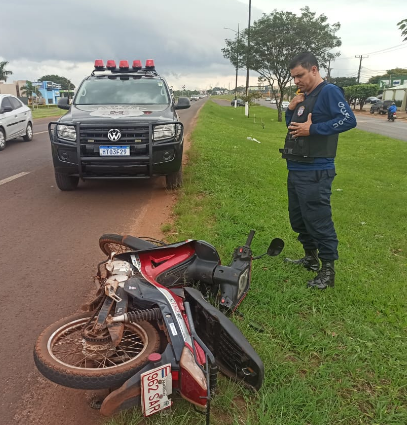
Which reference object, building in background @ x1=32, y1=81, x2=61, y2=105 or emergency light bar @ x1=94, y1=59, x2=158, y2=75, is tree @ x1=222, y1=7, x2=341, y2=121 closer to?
emergency light bar @ x1=94, y1=59, x2=158, y2=75

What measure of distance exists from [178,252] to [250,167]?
6.83 m

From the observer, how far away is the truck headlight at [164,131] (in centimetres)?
598

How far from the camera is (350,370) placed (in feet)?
8.37

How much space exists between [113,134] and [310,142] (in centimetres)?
327

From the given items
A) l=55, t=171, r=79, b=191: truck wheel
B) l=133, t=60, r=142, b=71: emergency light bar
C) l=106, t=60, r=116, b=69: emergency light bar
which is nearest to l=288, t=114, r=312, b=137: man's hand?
l=55, t=171, r=79, b=191: truck wheel

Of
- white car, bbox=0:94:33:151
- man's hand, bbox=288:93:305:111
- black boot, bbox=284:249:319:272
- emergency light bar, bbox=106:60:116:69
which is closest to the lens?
man's hand, bbox=288:93:305:111

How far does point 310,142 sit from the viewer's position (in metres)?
3.43

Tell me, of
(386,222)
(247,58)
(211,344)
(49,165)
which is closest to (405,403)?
(211,344)

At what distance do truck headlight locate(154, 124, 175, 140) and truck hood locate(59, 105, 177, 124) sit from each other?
0.48ft

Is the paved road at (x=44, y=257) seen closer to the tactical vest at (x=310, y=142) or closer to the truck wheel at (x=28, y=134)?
the tactical vest at (x=310, y=142)

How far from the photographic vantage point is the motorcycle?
75.0 inches

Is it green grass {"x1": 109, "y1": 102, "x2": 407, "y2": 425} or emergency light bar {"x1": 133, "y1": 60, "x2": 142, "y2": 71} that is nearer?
green grass {"x1": 109, "y1": 102, "x2": 407, "y2": 425}

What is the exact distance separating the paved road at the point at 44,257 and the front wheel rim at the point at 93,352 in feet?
0.99

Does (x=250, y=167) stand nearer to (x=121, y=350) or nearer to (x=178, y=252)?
(x=178, y=252)
